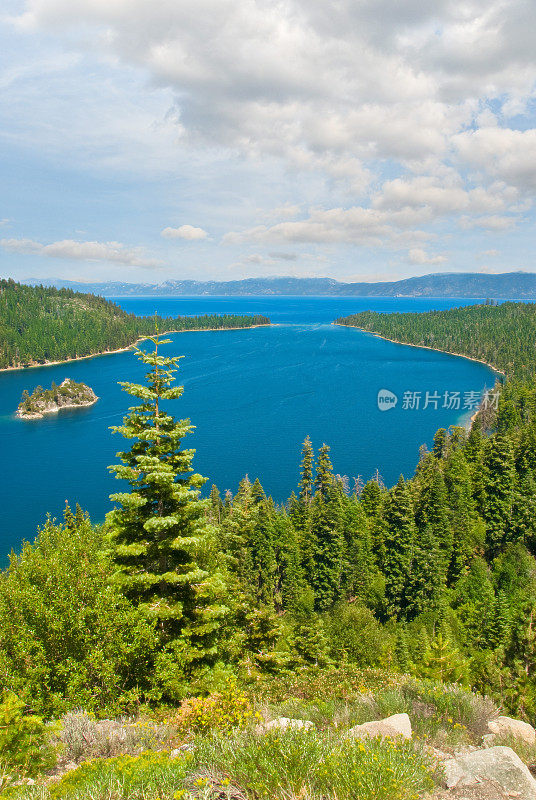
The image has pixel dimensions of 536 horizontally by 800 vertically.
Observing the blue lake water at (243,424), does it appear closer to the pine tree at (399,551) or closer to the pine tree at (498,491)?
the pine tree at (498,491)

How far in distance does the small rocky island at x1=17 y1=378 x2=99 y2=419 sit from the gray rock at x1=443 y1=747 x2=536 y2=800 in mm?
123664

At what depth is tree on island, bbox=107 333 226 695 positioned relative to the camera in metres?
13.4

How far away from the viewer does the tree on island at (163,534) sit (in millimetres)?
13406

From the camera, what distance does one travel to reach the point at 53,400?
4818 inches

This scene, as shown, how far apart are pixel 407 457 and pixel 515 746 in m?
77.1

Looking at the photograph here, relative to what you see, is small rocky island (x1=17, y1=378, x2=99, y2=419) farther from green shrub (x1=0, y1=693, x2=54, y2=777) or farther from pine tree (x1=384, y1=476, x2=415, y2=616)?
green shrub (x1=0, y1=693, x2=54, y2=777)

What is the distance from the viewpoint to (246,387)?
136500mm

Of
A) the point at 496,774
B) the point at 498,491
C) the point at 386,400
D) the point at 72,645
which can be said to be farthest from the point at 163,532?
the point at 386,400

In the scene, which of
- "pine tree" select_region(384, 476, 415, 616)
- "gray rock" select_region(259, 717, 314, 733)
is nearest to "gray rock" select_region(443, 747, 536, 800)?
"gray rock" select_region(259, 717, 314, 733)

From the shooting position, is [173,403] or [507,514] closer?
[507,514]

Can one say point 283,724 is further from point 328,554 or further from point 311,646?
point 328,554

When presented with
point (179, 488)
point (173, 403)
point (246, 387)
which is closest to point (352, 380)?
point (246, 387)

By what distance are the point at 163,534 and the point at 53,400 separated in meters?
121

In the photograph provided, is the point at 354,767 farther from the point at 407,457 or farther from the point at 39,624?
the point at 407,457
